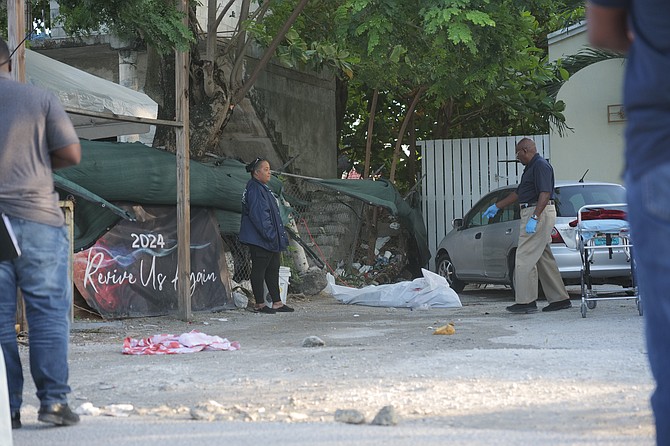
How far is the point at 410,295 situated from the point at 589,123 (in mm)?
7425

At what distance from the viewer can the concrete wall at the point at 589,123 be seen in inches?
762

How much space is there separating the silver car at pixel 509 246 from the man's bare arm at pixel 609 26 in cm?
920

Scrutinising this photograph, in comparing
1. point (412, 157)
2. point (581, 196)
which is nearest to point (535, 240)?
point (581, 196)

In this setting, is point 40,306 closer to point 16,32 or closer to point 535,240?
point 16,32

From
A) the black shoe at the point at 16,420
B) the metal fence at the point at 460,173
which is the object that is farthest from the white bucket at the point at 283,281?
the black shoe at the point at 16,420

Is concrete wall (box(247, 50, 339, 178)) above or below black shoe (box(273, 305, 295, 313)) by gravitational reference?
above

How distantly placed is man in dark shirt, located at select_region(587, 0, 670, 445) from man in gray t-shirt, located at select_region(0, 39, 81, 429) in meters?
3.03

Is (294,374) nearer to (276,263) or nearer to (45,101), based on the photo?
(45,101)

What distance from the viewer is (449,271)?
16.8 m

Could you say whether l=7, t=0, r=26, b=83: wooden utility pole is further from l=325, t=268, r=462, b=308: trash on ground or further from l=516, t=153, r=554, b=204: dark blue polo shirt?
l=325, t=268, r=462, b=308: trash on ground

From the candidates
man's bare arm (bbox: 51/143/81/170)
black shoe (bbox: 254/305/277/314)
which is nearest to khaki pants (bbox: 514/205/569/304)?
black shoe (bbox: 254/305/277/314)

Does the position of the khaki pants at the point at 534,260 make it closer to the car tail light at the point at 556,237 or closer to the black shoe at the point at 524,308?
the black shoe at the point at 524,308

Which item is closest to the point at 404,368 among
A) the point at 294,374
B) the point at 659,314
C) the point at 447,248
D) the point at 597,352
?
the point at 294,374

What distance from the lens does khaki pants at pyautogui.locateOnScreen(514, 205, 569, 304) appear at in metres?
11.5
